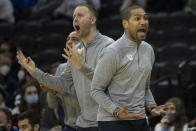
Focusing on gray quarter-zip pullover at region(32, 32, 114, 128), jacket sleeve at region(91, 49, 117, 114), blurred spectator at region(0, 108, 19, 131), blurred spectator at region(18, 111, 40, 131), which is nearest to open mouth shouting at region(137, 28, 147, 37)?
jacket sleeve at region(91, 49, 117, 114)

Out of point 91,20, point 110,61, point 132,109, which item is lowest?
point 132,109

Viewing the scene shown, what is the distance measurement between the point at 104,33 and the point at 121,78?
7.00m

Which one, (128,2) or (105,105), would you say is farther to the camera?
A: (128,2)

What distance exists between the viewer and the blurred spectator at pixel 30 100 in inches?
357

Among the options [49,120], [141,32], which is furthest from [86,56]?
[49,120]

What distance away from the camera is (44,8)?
1263 cm

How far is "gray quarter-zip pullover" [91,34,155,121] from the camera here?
514 centimetres

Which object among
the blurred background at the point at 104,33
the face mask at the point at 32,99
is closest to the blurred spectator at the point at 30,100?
the face mask at the point at 32,99

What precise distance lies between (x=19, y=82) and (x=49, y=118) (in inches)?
97.2

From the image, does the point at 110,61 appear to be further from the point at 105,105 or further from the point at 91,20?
the point at 91,20

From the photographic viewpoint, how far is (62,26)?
40.7ft

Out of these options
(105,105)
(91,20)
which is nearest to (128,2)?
(91,20)

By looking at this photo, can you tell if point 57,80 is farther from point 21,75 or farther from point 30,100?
point 21,75

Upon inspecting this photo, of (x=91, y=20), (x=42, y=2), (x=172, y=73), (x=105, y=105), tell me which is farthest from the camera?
(x=42, y=2)
